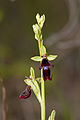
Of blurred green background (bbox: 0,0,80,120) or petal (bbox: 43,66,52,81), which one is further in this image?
blurred green background (bbox: 0,0,80,120)

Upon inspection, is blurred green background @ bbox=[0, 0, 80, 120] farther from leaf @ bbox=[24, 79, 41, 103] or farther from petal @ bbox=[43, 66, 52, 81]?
petal @ bbox=[43, 66, 52, 81]

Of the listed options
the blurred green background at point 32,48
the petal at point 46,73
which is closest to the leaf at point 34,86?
the petal at point 46,73

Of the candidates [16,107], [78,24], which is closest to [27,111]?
[16,107]

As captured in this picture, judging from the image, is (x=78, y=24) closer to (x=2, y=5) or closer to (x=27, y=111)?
(x=2, y=5)

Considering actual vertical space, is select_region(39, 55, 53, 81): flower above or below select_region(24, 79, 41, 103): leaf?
above

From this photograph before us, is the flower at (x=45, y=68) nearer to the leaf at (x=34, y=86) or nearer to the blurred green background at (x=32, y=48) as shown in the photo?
the leaf at (x=34, y=86)

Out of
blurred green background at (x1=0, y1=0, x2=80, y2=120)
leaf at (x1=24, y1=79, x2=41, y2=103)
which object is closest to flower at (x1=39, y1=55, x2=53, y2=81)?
leaf at (x1=24, y1=79, x2=41, y2=103)

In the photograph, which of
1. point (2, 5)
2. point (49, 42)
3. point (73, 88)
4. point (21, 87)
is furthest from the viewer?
point (73, 88)

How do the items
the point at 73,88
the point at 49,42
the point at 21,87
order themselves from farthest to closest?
the point at 73,88 < the point at 21,87 < the point at 49,42
